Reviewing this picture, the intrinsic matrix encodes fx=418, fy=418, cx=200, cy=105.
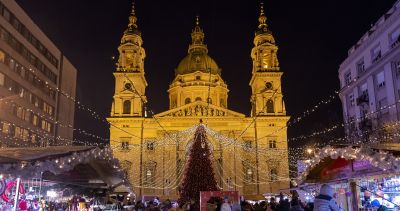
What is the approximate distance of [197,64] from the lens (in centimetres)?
6806

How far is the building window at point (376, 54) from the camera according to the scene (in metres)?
30.6

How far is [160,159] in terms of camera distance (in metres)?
56.2

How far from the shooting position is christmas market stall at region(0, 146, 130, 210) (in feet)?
36.1

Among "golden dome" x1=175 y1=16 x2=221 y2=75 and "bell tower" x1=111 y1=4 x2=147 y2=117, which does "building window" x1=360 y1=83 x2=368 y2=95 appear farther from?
"golden dome" x1=175 y1=16 x2=221 y2=75

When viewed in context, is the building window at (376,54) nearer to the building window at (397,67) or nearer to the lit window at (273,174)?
the building window at (397,67)

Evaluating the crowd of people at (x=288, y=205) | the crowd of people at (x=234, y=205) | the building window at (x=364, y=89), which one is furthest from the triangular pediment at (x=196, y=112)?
the crowd of people at (x=234, y=205)

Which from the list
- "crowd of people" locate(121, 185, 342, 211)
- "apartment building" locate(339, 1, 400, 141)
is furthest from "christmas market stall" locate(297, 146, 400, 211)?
"apartment building" locate(339, 1, 400, 141)

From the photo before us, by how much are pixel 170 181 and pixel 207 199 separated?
1560 inches

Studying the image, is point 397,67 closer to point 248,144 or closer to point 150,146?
point 248,144

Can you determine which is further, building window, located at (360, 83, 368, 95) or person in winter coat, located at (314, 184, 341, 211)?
building window, located at (360, 83, 368, 95)

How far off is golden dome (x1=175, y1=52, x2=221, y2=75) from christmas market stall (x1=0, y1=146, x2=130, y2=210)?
4755cm

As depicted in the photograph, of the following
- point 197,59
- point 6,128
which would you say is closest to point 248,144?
point 197,59

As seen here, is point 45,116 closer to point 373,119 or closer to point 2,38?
point 2,38

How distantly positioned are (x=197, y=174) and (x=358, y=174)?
12.2 m
